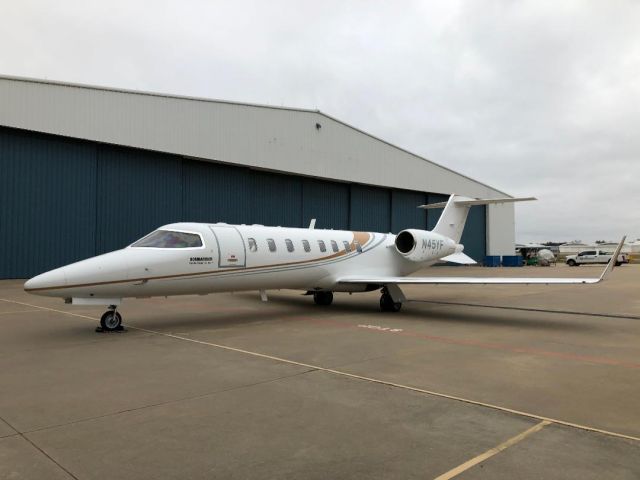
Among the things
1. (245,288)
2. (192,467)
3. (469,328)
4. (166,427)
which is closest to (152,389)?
(166,427)

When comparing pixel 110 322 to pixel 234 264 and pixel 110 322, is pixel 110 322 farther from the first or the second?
pixel 234 264

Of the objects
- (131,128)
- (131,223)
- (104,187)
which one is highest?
(131,128)

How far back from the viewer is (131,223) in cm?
2591

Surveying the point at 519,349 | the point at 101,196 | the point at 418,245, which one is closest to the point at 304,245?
the point at 418,245

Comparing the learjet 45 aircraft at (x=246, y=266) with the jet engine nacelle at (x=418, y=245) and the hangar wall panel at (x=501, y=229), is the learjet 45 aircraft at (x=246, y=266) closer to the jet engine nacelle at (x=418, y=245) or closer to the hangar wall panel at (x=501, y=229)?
the jet engine nacelle at (x=418, y=245)

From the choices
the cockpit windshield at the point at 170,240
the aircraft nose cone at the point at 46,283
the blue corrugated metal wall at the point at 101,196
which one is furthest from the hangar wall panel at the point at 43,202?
the aircraft nose cone at the point at 46,283

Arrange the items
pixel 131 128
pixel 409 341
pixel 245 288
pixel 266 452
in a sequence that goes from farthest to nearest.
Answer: pixel 131 128 < pixel 245 288 < pixel 409 341 < pixel 266 452

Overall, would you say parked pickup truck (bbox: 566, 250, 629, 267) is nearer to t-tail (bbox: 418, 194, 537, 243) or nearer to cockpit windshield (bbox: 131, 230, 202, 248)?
t-tail (bbox: 418, 194, 537, 243)

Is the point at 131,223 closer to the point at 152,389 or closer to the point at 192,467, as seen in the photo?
the point at 152,389

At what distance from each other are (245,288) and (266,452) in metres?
8.03

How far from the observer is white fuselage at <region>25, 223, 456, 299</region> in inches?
352

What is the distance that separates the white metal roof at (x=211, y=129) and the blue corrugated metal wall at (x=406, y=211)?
153 cm

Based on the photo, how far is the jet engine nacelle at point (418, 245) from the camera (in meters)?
15.8

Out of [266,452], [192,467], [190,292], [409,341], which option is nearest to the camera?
[192,467]
